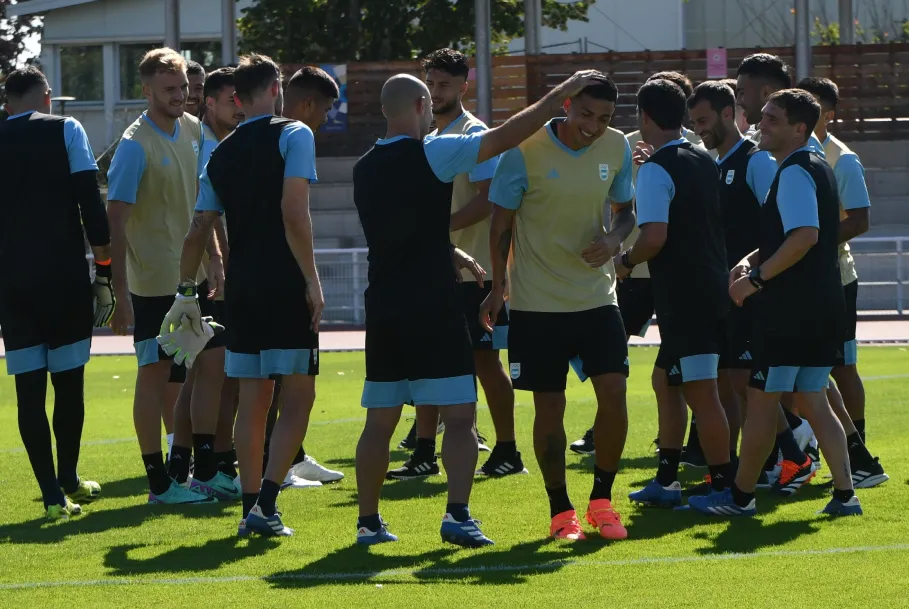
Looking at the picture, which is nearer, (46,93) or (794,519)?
(794,519)

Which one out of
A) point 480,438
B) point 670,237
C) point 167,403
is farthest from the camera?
Answer: point 480,438

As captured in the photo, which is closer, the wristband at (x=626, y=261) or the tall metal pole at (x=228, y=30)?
the wristband at (x=626, y=261)

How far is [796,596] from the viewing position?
541 centimetres

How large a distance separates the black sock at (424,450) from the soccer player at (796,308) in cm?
229

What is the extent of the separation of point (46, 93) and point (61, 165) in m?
0.44

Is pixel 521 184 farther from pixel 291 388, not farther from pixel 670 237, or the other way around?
pixel 291 388

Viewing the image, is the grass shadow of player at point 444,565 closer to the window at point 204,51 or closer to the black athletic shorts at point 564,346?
the black athletic shorts at point 564,346

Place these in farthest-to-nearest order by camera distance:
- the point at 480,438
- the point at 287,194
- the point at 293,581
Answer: the point at 480,438, the point at 287,194, the point at 293,581

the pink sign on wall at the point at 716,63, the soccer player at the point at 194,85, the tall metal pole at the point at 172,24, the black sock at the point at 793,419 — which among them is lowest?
the black sock at the point at 793,419

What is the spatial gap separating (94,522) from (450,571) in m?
2.27

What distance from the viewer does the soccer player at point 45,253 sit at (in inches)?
293

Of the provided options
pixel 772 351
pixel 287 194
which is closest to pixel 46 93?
pixel 287 194

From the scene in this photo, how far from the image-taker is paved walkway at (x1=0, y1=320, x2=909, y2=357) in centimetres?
1880

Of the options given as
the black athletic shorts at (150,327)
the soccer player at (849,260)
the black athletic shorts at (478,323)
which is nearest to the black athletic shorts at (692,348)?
the soccer player at (849,260)
